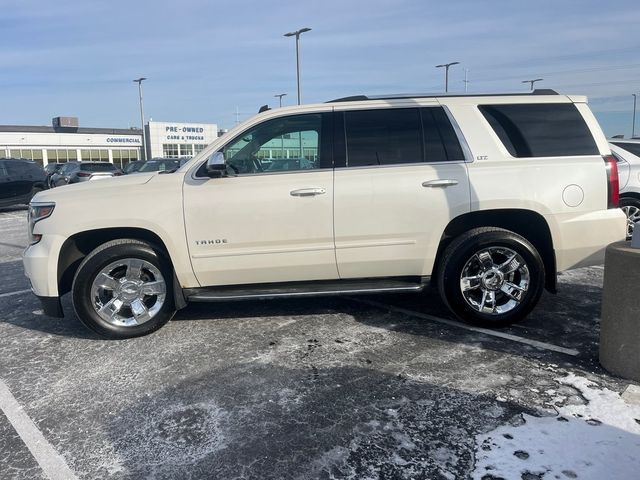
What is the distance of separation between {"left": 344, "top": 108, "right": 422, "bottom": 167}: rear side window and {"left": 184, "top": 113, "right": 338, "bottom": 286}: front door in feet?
0.75

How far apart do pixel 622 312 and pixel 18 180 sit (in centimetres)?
1701

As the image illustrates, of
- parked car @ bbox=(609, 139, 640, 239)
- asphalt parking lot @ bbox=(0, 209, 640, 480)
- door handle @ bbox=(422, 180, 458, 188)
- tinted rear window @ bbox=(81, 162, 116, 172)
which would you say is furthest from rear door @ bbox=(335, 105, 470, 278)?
tinted rear window @ bbox=(81, 162, 116, 172)

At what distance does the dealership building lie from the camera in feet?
165

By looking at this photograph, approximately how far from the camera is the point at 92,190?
4.53 metres

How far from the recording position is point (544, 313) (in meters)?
5.07

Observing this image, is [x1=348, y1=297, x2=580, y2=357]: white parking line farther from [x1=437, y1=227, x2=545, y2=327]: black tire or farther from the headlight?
the headlight

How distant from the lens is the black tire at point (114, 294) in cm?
443

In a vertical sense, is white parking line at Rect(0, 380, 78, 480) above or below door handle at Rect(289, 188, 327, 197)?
below

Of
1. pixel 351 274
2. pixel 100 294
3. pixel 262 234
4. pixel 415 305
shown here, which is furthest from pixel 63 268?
pixel 415 305

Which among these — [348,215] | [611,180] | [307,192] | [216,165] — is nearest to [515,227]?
[611,180]

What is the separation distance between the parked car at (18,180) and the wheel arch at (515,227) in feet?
50.5

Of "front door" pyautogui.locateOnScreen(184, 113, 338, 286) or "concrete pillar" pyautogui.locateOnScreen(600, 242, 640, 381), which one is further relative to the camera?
"front door" pyautogui.locateOnScreen(184, 113, 338, 286)

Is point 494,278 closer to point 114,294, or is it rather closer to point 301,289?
point 301,289

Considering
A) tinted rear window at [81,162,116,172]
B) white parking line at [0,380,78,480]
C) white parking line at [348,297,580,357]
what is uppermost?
tinted rear window at [81,162,116,172]
